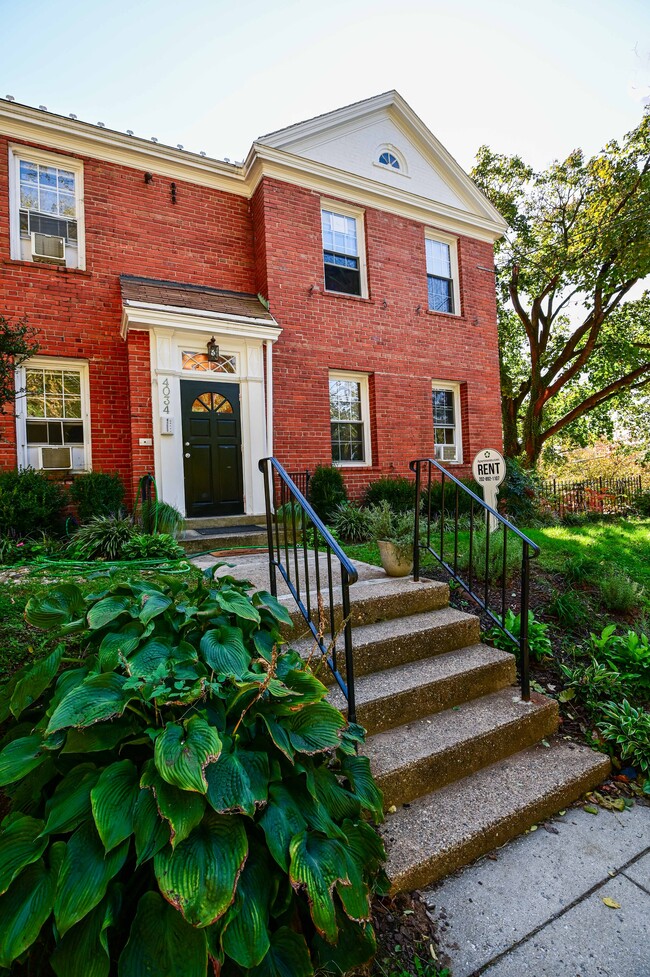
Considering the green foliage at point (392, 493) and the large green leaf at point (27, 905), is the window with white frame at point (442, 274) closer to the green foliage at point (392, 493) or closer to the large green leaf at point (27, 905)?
the green foliage at point (392, 493)

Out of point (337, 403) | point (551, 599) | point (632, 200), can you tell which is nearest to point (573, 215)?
point (632, 200)

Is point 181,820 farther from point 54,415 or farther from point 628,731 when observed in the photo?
point 54,415

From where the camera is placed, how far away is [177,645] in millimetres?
1770

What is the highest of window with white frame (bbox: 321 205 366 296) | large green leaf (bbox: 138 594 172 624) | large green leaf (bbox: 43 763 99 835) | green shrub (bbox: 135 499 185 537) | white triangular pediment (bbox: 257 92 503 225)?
white triangular pediment (bbox: 257 92 503 225)

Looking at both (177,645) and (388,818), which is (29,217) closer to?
(177,645)

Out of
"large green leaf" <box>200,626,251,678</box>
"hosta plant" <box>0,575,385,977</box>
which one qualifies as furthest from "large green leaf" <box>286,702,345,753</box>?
"large green leaf" <box>200,626,251,678</box>

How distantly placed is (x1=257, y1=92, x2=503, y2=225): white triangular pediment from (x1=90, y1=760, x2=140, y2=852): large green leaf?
8.65 metres

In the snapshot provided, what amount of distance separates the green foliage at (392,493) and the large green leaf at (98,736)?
650cm

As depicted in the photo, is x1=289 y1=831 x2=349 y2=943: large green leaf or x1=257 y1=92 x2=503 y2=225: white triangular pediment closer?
x1=289 y1=831 x2=349 y2=943: large green leaf

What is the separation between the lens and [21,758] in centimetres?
137

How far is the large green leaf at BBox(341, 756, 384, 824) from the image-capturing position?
1.65 meters

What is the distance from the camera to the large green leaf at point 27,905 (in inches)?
42.7

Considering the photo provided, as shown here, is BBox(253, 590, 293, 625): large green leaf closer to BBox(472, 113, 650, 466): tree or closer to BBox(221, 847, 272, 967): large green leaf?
BBox(221, 847, 272, 967): large green leaf

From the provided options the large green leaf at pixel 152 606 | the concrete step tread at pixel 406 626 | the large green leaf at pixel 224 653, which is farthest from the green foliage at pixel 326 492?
the large green leaf at pixel 224 653
